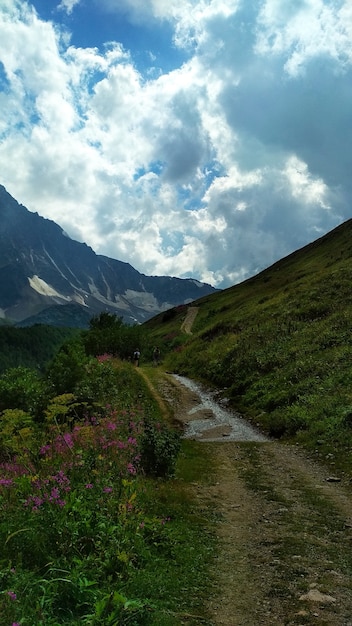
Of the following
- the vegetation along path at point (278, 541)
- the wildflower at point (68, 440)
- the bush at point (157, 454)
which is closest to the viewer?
the vegetation along path at point (278, 541)

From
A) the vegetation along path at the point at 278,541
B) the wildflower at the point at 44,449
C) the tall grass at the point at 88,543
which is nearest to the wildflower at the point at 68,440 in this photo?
the tall grass at the point at 88,543

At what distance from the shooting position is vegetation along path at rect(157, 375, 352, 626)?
22.7 feet

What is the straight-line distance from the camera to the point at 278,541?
31.7 feet

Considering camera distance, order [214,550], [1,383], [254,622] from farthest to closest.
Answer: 1. [1,383]
2. [214,550]
3. [254,622]

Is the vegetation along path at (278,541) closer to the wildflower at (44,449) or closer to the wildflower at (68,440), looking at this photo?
the wildflower at (68,440)

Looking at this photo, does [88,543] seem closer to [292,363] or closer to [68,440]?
[68,440]

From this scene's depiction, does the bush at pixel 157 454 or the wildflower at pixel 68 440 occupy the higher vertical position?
the wildflower at pixel 68 440

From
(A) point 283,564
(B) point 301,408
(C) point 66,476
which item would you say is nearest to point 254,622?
(A) point 283,564

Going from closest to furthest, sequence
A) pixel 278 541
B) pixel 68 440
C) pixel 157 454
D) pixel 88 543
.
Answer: pixel 88 543 < pixel 278 541 < pixel 68 440 < pixel 157 454

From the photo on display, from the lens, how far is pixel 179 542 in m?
9.39

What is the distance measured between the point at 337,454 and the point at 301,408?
6448 mm

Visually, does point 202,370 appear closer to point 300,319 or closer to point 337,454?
point 300,319

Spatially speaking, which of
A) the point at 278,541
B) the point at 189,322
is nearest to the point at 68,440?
the point at 278,541

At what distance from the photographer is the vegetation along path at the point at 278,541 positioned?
22.7 feet
